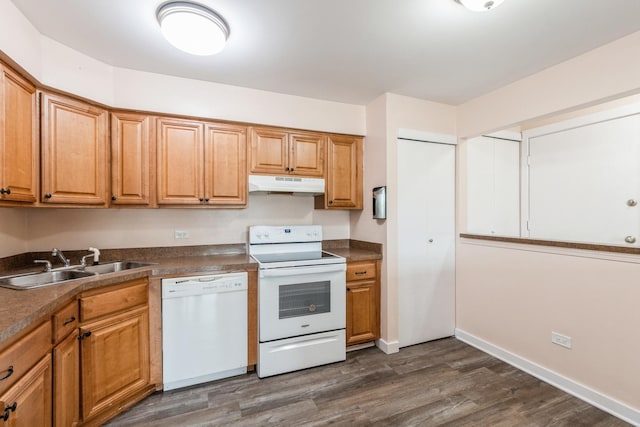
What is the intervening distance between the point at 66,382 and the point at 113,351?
320 millimetres

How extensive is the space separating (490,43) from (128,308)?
3.02 m

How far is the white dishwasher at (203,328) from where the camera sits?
6.99 feet

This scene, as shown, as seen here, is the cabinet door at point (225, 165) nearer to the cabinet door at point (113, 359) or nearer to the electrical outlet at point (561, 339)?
the cabinet door at point (113, 359)

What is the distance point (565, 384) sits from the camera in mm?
2154

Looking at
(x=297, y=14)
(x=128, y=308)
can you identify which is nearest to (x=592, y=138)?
Answer: (x=297, y=14)

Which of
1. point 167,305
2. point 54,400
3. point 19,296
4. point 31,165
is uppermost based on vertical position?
point 31,165

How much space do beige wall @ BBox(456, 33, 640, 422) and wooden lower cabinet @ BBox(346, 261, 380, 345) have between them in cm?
100

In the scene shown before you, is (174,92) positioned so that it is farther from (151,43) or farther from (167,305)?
(167,305)

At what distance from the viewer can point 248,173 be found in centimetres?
266

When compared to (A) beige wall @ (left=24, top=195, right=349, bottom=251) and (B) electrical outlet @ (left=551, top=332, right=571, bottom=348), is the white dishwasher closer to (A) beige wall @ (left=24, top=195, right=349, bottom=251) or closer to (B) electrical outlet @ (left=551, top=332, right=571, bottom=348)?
(A) beige wall @ (left=24, top=195, right=349, bottom=251)

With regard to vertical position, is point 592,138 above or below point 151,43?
below

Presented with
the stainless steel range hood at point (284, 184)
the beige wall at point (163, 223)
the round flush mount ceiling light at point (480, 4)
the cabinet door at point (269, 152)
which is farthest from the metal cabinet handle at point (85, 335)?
the round flush mount ceiling light at point (480, 4)

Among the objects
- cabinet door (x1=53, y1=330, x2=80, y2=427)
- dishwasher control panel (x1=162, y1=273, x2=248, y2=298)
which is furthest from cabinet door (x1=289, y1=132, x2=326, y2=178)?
cabinet door (x1=53, y1=330, x2=80, y2=427)

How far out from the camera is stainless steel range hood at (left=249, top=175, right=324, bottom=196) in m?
2.62
